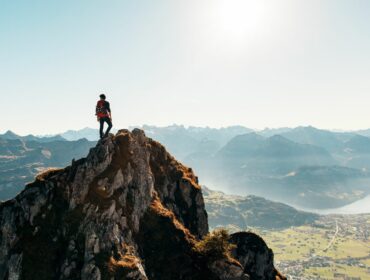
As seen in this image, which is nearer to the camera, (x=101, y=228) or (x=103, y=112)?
(x=101, y=228)

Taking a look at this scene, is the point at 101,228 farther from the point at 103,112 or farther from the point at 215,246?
the point at 103,112

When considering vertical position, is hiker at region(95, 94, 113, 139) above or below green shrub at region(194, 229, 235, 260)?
above

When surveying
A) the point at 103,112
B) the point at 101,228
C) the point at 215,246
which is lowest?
the point at 215,246

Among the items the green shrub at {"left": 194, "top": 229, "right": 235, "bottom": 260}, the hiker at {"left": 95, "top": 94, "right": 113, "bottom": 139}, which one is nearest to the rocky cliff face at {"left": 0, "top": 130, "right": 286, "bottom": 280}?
the green shrub at {"left": 194, "top": 229, "right": 235, "bottom": 260}

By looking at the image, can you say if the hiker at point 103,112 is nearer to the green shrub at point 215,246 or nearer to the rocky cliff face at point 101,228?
the rocky cliff face at point 101,228

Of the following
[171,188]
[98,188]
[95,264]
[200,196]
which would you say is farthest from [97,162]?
[200,196]

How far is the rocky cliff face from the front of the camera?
2074 inches

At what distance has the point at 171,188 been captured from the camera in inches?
3167

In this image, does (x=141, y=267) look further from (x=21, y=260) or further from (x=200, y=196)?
(x=200, y=196)

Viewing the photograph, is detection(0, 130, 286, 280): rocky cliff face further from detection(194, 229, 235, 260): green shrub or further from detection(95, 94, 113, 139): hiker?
detection(95, 94, 113, 139): hiker

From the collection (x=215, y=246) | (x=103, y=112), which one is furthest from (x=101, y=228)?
(x=103, y=112)

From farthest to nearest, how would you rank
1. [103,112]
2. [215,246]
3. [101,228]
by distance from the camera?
1. [103,112]
2. [215,246]
3. [101,228]

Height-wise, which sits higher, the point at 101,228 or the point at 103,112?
the point at 103,112

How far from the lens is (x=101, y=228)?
5516 cm
